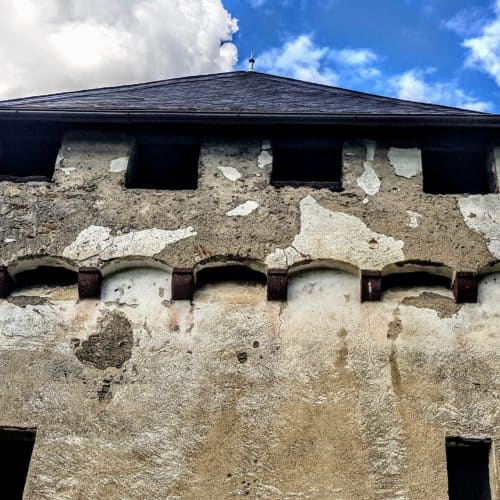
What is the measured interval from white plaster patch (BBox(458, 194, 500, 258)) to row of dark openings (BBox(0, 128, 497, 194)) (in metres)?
0.47

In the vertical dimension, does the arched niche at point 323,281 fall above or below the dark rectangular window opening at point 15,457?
above

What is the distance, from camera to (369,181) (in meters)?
7.55

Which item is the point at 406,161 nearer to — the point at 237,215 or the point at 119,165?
the point at 237,215

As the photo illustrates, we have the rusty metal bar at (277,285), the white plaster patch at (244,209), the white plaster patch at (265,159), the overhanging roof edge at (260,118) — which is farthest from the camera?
the white plaster patch at (265,159)

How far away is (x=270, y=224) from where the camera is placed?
7.22 meters

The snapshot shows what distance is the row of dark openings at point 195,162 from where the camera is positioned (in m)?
7.88

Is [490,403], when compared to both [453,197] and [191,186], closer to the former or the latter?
[453,197]

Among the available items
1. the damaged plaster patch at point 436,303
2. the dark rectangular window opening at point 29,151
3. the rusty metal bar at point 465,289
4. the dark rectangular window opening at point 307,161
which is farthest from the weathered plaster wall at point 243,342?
the dark rectangular window opening at point 29,151

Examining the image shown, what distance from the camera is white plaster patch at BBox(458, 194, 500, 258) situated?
7.01m

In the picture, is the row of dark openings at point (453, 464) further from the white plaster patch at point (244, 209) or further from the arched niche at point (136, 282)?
the white plaster patch at point (244, 209)

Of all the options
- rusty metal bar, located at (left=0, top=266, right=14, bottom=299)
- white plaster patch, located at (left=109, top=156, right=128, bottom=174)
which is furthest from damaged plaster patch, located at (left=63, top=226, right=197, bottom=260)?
white plaster patch, located at (left=109, top=156, right=128, bottom=174)

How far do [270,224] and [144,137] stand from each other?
73.4 inches

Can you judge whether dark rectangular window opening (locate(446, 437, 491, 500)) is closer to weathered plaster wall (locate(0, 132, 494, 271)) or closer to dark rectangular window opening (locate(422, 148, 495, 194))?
weathered plaster wall (locate(0, 132, 494, 271))

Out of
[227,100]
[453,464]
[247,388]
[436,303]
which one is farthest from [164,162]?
[453,464]
